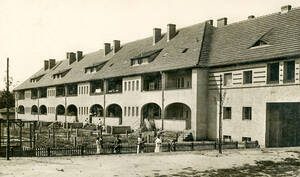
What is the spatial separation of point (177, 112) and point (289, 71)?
49.4ft

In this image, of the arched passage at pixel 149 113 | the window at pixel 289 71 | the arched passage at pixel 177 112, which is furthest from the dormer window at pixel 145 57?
the window at pixel 289 71

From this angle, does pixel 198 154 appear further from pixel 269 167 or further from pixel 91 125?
pixel 91 125

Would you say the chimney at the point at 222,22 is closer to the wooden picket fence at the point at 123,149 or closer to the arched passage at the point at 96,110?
the wooden picket fence at the point at 123,149

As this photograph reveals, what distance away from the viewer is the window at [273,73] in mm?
31547

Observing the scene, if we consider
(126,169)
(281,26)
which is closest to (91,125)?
(281,26)

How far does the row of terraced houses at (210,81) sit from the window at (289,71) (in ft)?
0.25

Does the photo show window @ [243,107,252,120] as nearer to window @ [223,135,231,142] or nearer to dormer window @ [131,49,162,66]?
window @ [223,135,231,142]

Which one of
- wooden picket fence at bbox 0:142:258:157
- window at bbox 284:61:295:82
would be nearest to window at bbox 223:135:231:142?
wooden picket fence at bbox 0:142:258:157

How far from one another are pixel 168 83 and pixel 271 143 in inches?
545

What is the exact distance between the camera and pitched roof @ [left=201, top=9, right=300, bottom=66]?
31542 millimetres

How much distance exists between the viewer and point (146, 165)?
21.0m

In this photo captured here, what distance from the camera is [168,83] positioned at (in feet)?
138

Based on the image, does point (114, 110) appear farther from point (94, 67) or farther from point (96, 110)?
point (94, 67)

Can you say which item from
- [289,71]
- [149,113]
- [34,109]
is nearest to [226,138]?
[289,71]
